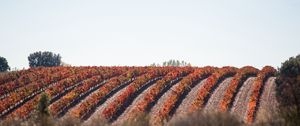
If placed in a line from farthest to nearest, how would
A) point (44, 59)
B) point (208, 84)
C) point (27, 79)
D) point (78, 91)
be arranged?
1. point (44, 59)
2. point (27, 79)
3. point (78, 91)
4. point (208, 84)

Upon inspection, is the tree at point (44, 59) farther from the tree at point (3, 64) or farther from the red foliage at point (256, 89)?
the red foliage at point (256, 89)

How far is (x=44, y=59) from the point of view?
10588cm

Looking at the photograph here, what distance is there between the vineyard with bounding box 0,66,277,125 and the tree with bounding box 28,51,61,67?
44997mm

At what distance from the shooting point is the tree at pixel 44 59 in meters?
104

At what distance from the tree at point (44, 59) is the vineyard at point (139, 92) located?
4500 cm

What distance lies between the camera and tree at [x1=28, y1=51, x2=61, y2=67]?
340ft

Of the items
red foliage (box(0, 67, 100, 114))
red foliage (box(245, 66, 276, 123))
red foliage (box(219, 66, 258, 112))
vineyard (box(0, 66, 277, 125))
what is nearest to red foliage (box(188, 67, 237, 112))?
vineyard (box(0, 66, 277, 125))

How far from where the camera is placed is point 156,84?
47.6 meters

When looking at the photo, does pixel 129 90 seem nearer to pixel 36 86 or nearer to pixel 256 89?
pixel 36 86

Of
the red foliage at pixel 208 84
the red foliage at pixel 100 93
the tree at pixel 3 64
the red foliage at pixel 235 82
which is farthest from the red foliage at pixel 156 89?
the tree at pixel 3 64

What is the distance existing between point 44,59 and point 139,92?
213ft

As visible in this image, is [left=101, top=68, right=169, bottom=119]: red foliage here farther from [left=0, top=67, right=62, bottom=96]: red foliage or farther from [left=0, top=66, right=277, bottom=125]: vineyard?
[left=0, top=67, right=62, bottom=96]: red foliage

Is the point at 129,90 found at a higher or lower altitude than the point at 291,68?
lower

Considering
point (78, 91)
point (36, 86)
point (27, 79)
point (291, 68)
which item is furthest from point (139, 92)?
point (27, 79)
